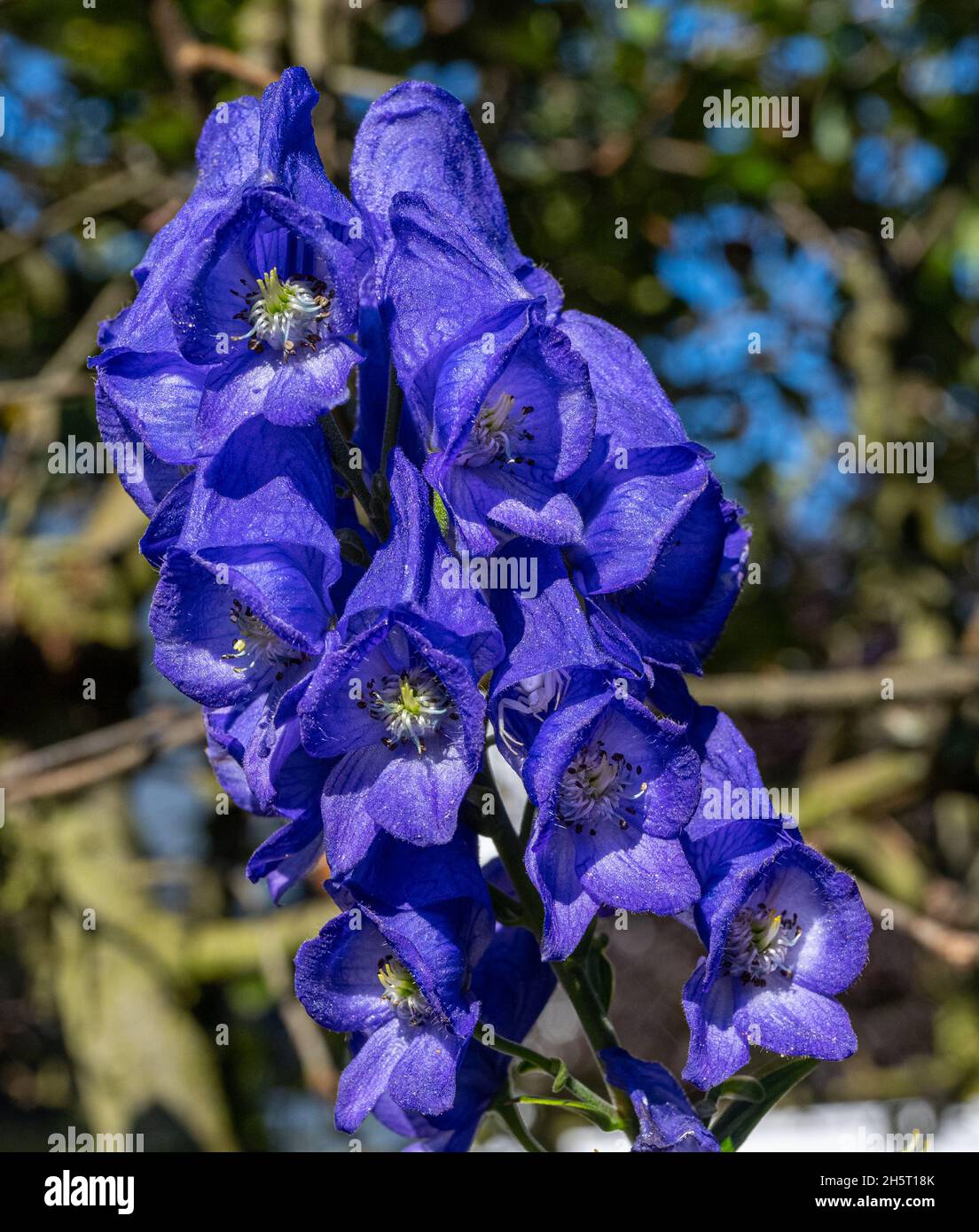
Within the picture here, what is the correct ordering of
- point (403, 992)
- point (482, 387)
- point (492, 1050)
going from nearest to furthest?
point (482, 387) → point (403, 992) → point (492, 1050)

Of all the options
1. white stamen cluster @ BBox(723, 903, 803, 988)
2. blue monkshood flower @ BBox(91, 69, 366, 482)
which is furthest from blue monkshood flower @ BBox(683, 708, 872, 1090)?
blue monkshood flower @ BBox(91, 69, 366, 482)

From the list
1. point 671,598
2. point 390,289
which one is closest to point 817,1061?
point 671,598

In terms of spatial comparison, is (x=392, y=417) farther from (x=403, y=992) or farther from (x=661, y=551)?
(x=403, y=992)

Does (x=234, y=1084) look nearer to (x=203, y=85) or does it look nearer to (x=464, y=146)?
(x=203, y=85)

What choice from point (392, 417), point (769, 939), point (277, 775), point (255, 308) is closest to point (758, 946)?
point (769, 939)

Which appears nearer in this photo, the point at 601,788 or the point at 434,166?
the point at 601,788

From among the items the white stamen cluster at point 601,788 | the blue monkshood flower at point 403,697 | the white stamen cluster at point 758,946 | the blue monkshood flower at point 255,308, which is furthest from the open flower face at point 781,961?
the blue monkshood flower at point 255,308
